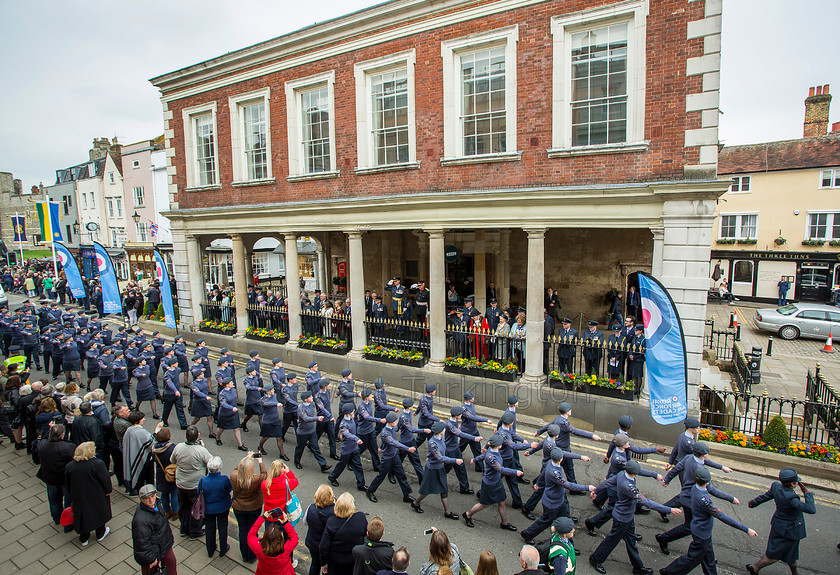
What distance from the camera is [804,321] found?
728 inches

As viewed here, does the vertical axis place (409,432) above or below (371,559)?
below

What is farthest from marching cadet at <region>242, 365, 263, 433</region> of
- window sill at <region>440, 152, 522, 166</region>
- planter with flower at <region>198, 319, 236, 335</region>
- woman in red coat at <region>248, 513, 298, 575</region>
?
planter with flower at <region>198, 319, 236, 335</region>

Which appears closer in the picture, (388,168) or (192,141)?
(388,168)

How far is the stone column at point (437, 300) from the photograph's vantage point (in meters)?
12.1

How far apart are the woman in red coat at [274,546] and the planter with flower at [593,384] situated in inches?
289

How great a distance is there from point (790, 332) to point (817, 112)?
18.0 m

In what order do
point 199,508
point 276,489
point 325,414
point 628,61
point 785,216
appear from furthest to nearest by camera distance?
point 785,216 < point 628,61 < point 325,414 < point 199,508 < point 276,489

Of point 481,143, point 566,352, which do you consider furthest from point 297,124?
point 566,352

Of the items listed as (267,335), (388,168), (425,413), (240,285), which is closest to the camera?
(425,413)

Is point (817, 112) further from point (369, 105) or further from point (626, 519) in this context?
point (626, 519)

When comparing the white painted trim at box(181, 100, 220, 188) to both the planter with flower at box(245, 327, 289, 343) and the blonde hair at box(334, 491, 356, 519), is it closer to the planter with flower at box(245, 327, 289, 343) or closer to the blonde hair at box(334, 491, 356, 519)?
the planter with flower at box(245, 327, 289, 343)

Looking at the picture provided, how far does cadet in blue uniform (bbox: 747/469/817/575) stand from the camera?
5.42 meters

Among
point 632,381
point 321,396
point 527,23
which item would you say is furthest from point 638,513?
point 527,23

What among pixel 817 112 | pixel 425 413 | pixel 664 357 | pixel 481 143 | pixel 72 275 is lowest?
pixel 425 413
